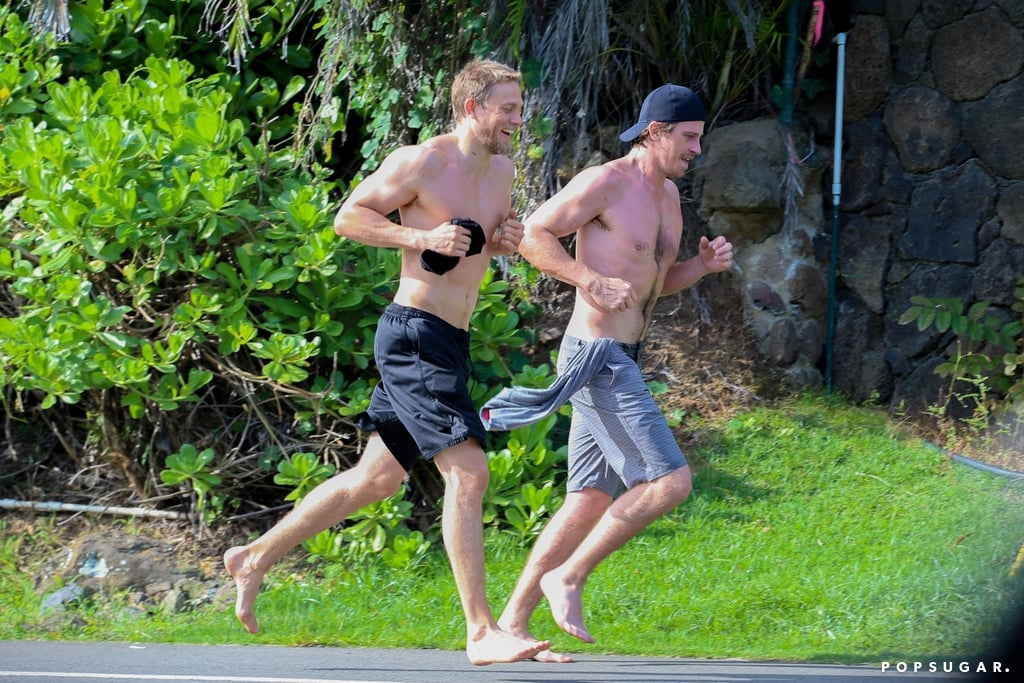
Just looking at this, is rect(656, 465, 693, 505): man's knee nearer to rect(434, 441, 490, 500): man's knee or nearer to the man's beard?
rect(434, 441, 490, 500): man's knee

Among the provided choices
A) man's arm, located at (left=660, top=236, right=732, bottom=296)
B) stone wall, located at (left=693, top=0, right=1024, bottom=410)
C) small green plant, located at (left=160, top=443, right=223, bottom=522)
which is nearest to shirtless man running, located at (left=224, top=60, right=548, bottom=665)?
man's arm, located at (left=660, top=236, right=732, bottom=296)

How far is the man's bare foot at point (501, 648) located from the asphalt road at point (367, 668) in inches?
13.9

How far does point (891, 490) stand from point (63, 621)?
161 inches

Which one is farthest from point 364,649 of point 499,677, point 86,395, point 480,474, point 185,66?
point 185,66

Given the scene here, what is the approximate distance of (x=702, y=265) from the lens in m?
5.12

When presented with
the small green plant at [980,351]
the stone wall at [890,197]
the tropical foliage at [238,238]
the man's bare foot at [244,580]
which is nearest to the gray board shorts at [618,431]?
the man's bare foot at [244,580]

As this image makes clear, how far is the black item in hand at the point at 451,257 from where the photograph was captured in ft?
14.8

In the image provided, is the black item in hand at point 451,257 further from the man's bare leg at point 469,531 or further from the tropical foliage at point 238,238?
the tropical foliage at point 238,238

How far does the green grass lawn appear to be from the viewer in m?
5.29

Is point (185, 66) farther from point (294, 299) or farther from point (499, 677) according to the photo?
point (499, 677)

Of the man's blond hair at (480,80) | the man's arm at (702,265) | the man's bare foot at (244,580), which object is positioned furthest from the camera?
the man's arm at (702,265)

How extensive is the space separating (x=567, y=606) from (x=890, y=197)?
13.4 feet

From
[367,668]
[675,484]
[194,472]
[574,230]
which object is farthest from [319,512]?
[194,472]

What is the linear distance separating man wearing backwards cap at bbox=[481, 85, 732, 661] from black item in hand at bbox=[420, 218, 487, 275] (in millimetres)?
365
